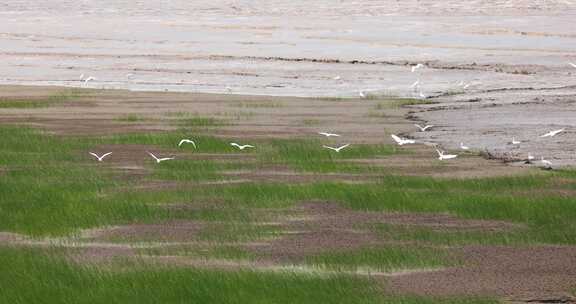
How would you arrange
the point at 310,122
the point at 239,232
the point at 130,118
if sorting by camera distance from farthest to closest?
the point at 130,118, the point at 310,122, the point at 239,232

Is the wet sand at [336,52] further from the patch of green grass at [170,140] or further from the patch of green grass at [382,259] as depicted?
the patch of green grass at [382,259]

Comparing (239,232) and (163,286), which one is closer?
(163,286)

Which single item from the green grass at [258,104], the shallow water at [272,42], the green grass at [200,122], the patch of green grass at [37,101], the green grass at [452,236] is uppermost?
the green grass at [452,236]

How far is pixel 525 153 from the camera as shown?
1870 centimetres

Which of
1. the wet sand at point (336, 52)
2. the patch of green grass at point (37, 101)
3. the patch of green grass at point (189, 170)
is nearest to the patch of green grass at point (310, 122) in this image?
the wet sand at point (336, 52)

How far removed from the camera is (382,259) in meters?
11.7

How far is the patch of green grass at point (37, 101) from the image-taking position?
92.3ft

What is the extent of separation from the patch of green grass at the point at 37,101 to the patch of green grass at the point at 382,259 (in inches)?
656

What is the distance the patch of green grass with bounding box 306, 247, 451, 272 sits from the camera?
11.4 metres

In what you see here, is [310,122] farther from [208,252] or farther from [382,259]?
[382,259]

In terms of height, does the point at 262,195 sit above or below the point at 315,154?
above

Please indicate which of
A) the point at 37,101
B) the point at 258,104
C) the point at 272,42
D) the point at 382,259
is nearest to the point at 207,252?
the point at 382,259

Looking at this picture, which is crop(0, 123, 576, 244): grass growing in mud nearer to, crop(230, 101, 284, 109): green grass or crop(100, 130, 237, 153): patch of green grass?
crop(100, 130, 237, 153): patch of green grass

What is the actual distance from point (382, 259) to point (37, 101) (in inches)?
731
